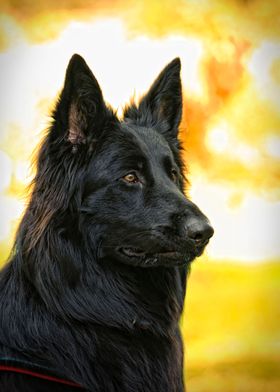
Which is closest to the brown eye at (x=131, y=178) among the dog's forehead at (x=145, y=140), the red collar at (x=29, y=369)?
the dog's forehead at (x=145, y=140)

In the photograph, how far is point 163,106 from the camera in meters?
3.06

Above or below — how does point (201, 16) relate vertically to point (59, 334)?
above

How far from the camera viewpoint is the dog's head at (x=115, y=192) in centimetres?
254

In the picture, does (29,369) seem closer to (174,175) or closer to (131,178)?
(131,178)

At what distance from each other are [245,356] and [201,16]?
2.64 metres

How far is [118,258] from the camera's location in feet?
8.59

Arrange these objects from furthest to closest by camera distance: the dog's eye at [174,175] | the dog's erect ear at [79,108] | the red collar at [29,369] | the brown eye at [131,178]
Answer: the dog's eye at [174,175], the brown eye at [131,178], the dog's erect ear at [79,108], the red collar at [29,369]

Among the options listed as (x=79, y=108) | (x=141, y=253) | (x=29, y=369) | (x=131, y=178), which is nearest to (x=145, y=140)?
(x=131, y=178)

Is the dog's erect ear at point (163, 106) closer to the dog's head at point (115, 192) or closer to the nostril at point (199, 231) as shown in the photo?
the dog's head at point (115, 192)

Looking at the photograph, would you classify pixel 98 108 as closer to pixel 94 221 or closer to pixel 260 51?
pixel 94 221

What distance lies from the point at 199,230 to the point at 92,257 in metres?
0.48

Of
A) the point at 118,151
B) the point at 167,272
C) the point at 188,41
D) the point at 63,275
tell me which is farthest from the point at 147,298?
the point at 188,41

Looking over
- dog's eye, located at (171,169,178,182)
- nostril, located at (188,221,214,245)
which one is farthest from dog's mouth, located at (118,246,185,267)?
dog's eye, located at (171,169,178,182)

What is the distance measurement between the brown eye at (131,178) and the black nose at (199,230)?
32 centimetres
